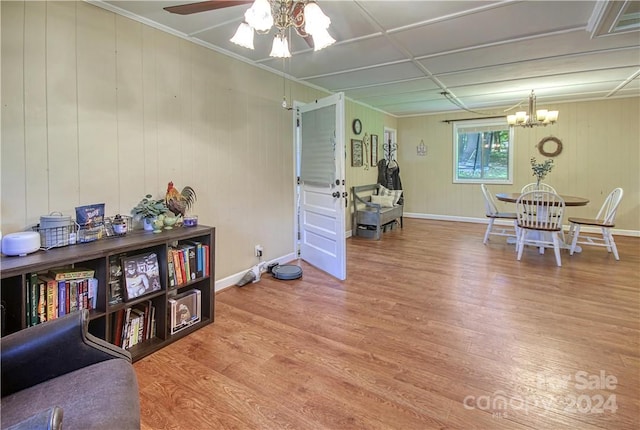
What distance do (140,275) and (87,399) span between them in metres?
1.20

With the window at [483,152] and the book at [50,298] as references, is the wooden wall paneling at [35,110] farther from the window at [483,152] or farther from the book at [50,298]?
the window at [483,152]

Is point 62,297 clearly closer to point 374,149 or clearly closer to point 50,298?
point 50,298

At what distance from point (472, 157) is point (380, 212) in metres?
2.95

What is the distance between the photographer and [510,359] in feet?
7.33

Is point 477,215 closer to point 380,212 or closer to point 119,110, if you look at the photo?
point 380,212

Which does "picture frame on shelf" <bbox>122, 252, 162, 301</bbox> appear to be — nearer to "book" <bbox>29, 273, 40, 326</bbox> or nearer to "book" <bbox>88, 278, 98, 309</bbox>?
"book" <bbox>88, 278, 98, 309</bbox>

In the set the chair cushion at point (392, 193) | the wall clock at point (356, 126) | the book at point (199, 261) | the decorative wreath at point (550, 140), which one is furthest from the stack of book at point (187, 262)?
the decorative wreath at point (550, 140)

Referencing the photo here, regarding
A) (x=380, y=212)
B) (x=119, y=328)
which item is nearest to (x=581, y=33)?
(x=380, y=212)

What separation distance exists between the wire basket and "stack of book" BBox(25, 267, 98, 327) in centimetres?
17

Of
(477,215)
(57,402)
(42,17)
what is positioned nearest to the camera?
(57,402)

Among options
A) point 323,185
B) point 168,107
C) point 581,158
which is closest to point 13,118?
point 168,107

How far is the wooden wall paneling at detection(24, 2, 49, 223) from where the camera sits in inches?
83.3

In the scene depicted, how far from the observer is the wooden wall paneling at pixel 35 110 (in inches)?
83.3

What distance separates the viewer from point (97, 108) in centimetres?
245
